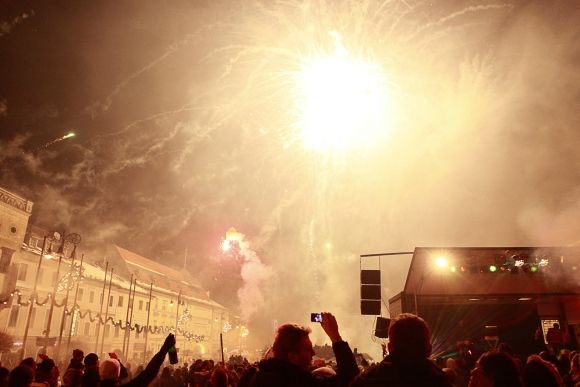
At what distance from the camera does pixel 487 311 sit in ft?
74.4

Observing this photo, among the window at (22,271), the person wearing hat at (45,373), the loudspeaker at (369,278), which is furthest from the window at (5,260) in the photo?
the loudspeaker at (369,278)

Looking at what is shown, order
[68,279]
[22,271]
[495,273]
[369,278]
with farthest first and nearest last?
[22,271], [68,279], [495,273], [369,278]

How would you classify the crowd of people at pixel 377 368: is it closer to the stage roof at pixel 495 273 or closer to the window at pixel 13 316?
the stage roof at pixel 495 273

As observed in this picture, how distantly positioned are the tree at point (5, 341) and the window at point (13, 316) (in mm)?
1648

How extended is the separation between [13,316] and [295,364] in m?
38.1

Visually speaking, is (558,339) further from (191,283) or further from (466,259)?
(191,283)

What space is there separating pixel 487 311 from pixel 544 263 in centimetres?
509

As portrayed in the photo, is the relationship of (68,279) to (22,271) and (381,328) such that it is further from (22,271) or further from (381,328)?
(381,328)

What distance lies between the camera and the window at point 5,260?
106 ft

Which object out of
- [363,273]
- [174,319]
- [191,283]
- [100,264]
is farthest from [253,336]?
[363,273]

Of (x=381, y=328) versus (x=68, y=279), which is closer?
(x=381, y=328)

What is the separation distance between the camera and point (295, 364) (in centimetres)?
311

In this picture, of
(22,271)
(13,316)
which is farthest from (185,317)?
(13,316)

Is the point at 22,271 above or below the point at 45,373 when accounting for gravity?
above
